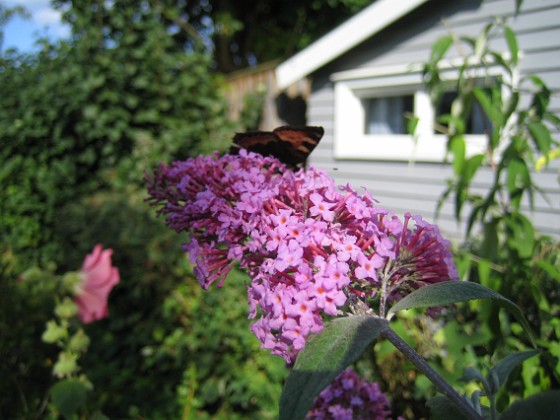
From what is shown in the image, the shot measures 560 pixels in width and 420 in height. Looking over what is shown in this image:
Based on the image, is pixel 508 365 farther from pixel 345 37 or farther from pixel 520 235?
pixel 345 37

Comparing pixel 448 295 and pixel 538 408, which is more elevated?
pixel 448 295

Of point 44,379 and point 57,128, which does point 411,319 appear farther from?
point 57,128

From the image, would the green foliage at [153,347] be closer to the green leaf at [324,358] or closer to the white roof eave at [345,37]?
A: the green leaf at [324,358]

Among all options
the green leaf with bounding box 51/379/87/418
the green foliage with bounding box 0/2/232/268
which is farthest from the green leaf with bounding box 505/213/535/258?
the green foliage with bounding box 0/2/232/268

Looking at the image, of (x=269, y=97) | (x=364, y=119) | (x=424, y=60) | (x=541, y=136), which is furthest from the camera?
(x=269, y=97)

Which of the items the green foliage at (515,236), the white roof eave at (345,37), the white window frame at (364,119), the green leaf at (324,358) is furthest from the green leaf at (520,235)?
the white roof eave at (345,37)

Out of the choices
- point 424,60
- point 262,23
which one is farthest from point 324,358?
point 262,23
